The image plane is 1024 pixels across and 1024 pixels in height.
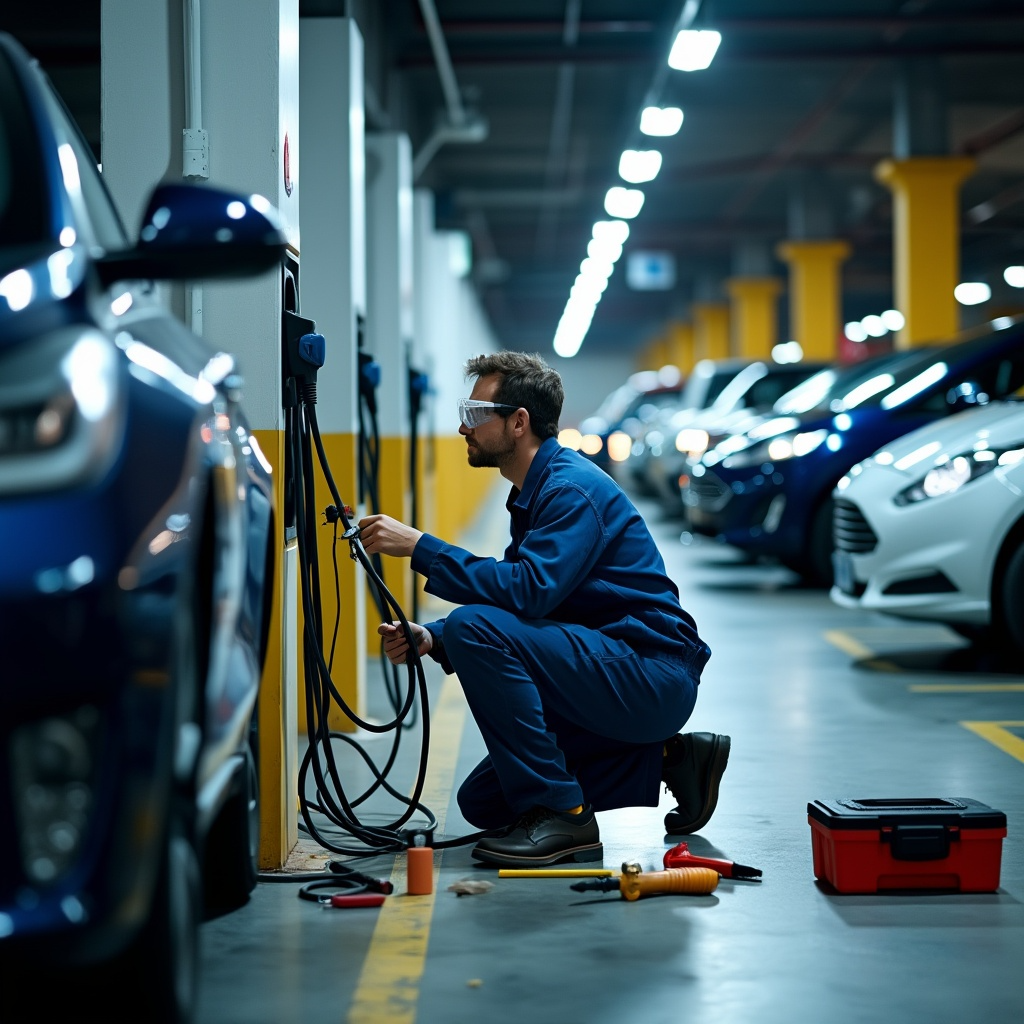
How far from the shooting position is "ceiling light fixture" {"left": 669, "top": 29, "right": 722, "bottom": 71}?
11383 millimetres

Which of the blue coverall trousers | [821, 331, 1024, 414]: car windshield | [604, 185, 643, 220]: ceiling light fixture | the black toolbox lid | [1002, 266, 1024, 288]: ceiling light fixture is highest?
[1002, 266, 1024, 288]: ceiling light fixture

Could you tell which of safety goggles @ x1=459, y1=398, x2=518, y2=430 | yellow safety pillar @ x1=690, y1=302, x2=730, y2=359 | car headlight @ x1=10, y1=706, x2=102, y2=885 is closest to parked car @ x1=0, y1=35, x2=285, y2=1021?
car headlight @ x1=10, y1=706, x2=102, y2=885

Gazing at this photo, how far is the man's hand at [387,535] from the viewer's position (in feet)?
13.4

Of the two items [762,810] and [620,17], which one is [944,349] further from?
[762,810]

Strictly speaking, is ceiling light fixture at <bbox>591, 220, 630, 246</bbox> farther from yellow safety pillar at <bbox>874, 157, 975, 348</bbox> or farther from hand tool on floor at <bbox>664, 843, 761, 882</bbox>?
hand tool on floor at <bbox>664, 843, 761, 882</bbox>

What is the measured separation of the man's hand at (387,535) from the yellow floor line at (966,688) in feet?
12.2

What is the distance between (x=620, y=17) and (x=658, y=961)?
11.8 m

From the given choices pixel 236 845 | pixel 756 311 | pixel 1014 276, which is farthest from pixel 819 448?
pixel 1014 276

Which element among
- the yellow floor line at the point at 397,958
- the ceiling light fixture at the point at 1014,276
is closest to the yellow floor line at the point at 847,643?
the yellow floor line at the point at 397,958

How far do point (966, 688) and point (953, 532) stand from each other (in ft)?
2.42

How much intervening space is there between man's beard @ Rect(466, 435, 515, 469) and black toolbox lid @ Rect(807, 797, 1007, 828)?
1.30 m

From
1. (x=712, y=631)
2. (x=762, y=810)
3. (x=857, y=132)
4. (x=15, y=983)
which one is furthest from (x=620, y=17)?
(x=15, y=983)

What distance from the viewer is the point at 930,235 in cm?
1733

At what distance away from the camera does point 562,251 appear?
110ft
